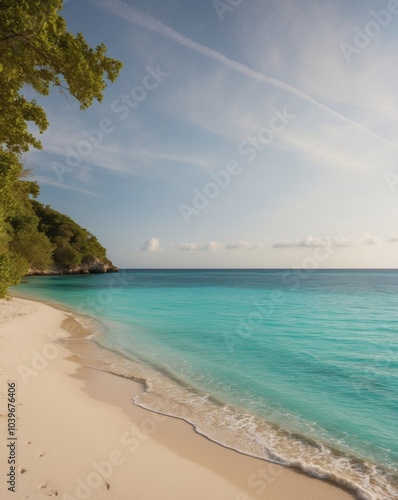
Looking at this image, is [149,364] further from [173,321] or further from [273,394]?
[173,321]

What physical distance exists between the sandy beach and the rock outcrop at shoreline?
8871 centimetres

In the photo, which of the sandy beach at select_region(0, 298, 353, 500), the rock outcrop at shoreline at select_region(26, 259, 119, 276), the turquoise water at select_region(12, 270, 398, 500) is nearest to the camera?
the sandy beach at select_region(0, 298, 353, 500)

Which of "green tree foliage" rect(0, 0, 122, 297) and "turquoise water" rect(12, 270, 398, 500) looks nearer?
"green tree foliage" rect(0, 0, 122, 297)

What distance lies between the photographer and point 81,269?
373 feet

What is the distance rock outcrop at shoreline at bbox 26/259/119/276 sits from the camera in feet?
313

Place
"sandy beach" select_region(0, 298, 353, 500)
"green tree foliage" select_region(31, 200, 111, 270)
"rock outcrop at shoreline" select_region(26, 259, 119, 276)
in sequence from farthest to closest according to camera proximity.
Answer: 1. "green tree foliage" select_region(31, 200, 111, 270)
2. "rock outcrop at shoreline" select_region(26, 259, 119, 276)
3. "sandy beach" select_region(0, 298, 353, 500)

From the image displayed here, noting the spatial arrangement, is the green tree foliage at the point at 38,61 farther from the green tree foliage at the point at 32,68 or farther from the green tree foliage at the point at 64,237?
the green tree foliage at the point at 64,237

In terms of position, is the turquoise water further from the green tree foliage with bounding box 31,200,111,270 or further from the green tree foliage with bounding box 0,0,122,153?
the green tree foliage with bounding box 31,200,111,270

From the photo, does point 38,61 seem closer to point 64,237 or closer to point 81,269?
point 64,237

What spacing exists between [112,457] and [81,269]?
115 metres

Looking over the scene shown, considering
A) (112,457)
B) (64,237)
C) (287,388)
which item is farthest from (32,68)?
(64,237)

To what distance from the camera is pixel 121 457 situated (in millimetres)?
6102

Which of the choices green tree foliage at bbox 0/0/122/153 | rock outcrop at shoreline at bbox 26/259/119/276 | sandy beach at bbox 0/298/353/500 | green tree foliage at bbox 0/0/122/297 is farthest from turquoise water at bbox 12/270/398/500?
rock outcrop at shoreline at bbox 26/259/119/276

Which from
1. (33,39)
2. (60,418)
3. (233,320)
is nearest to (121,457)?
(60,418)
